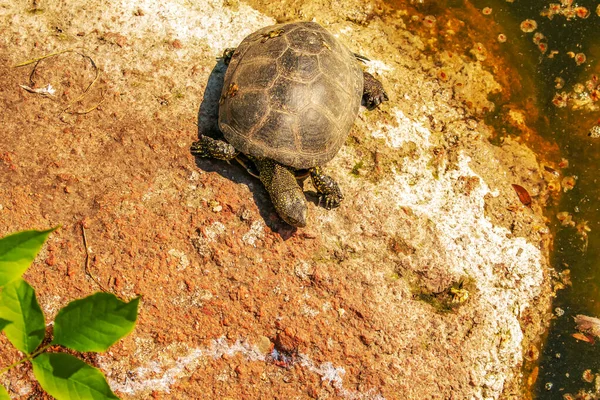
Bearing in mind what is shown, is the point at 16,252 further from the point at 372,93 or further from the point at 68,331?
the point at 372,93

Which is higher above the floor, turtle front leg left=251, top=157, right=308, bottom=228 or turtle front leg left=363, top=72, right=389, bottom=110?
turtle front leg left=363, top=72, right=389, bottom=110

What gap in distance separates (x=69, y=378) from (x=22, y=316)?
0.23m

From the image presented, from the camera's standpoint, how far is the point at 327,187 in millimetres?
3588

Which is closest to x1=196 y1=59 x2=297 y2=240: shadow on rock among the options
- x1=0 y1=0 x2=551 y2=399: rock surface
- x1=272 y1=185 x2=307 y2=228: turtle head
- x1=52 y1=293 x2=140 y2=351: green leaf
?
x1=0 y1=0 x2=551 y2=399: rock surface

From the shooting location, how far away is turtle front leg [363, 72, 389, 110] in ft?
13.2

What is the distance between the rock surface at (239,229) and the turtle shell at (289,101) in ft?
1.03

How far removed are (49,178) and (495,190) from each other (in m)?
3.52

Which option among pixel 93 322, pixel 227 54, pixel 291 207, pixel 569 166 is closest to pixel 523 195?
pixel 569 166

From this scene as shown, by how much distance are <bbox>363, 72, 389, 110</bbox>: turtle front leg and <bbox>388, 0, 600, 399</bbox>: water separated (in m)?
1.07

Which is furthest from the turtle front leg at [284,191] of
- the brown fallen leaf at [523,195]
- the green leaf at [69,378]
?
the green leaf at [69,378]

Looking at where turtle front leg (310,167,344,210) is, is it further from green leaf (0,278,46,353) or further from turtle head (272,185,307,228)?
green leaf (0,278,46,353)

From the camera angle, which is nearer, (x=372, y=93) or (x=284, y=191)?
(x=284, y=191)

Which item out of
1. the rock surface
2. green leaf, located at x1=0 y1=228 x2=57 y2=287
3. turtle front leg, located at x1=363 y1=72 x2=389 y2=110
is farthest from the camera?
turtle front leg, located at x1=363 y1=72 x2=389 y2=110

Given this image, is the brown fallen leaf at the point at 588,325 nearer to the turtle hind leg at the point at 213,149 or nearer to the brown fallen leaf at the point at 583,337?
the brown fallen leaf at the point at 583,337
